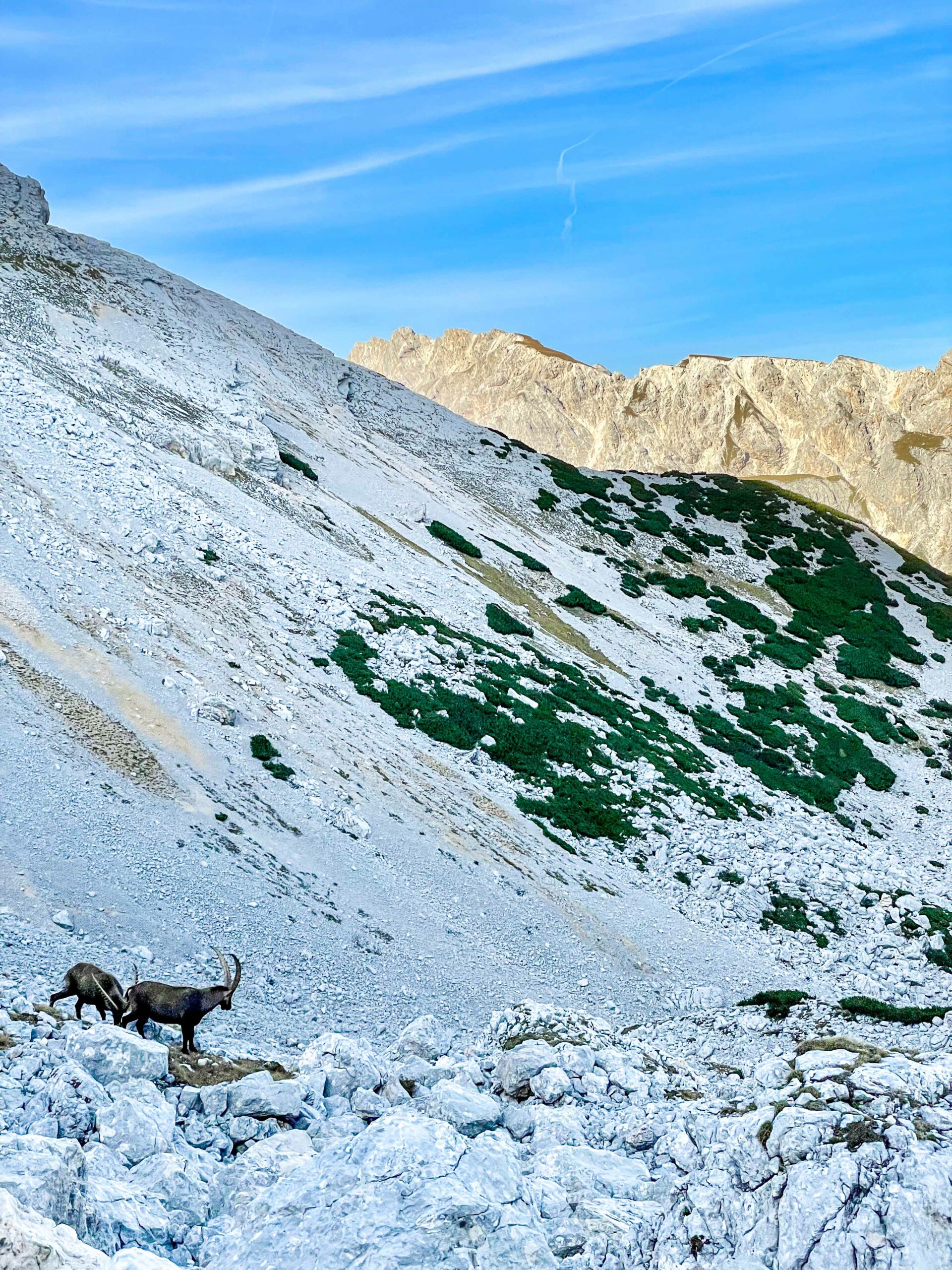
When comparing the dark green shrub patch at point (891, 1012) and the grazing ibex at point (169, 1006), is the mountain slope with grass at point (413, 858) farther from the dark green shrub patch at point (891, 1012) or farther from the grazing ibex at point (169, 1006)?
the grazing ibex at point (169, 1006)

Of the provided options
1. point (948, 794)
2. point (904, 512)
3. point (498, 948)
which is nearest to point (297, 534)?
point (498, 948)

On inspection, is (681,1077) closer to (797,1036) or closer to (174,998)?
(797,1036)

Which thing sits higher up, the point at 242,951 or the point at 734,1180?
the point at 734,1180

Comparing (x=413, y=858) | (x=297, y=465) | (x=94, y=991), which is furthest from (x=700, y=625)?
(x=94, y=991)

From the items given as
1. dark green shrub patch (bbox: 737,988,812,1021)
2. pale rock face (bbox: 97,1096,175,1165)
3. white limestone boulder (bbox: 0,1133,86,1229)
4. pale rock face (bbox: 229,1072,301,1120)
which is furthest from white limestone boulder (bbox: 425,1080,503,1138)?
dark green shrub patch (bbox: 737,988,812,1021)

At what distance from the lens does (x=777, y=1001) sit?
1977 centimetres

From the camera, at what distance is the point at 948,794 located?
40312 mm

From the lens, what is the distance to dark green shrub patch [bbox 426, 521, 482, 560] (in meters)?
48.9

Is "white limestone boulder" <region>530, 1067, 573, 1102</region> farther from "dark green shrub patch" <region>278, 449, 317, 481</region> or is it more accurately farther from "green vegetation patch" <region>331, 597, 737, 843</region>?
"dark green shrub patch" <region>278, 449, 317, 481</region>

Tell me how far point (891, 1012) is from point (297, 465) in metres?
38.5

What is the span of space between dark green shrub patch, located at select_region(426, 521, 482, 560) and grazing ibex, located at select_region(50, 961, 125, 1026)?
1493 inches

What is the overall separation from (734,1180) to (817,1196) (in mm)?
960

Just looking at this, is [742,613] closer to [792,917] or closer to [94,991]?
[792,917]

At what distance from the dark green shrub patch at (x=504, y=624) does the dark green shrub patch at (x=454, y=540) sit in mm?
7976
